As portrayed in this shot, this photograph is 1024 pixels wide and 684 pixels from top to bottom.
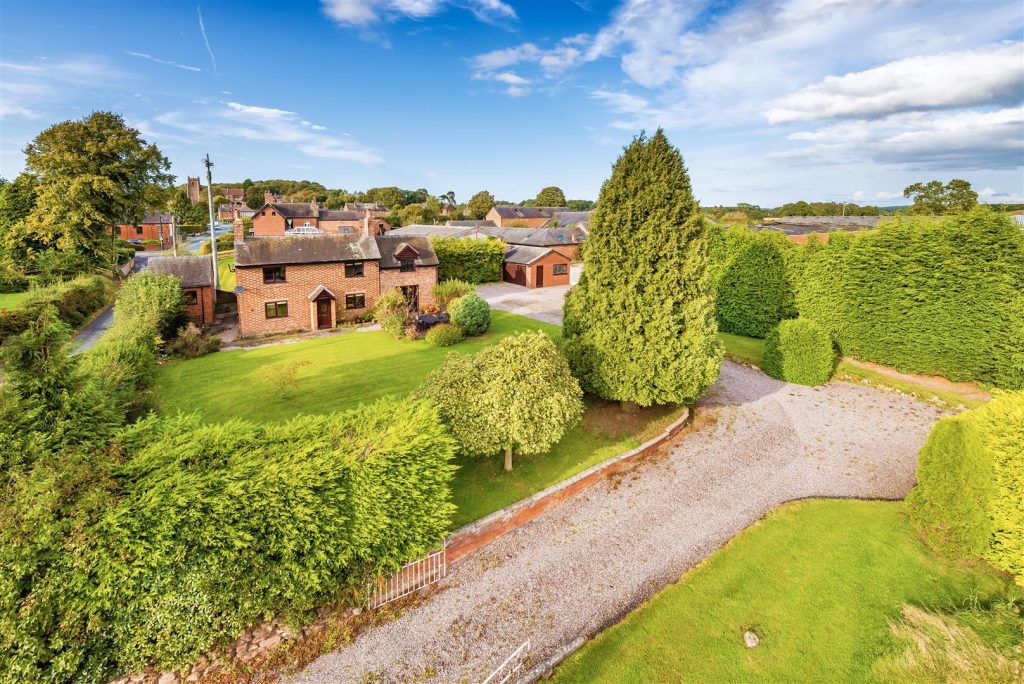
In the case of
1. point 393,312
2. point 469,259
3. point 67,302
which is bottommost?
point 393,312

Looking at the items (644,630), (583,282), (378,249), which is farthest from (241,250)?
(644,630)

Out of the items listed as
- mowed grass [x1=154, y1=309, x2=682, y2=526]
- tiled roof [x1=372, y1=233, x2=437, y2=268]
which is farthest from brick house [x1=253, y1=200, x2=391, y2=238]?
mowed grass [x1=154, y1=309, x2=682, y2=526]

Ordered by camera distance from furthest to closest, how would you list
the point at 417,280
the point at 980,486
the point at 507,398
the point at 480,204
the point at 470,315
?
the point at 480,204 → the point at 417,280 → the point at 470,315 → the point at 507,398 → the point at 980,486

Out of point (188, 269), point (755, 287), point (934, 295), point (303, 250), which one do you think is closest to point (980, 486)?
point (934, 295)

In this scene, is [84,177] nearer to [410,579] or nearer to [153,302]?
[153,302]

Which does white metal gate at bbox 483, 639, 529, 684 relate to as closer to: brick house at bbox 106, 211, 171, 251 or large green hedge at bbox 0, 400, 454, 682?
large green hedge at bbox 0, 400, 454, 682

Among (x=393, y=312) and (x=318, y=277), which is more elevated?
(x=318, y=277)

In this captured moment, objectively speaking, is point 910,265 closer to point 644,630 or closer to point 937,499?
point 937,499

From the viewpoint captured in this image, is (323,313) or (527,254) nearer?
(323,313)
